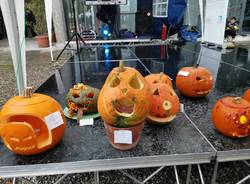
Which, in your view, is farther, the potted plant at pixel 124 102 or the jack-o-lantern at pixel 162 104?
the jack-o-lantern at pixel 162 104

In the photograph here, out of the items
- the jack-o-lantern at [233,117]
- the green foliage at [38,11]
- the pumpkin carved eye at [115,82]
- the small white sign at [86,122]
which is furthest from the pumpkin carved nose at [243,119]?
the green foliage at [38,11]

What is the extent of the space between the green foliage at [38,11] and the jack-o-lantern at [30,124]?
784 cm

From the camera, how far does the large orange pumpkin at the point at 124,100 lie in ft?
2.87

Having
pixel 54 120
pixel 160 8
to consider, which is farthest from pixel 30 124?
pixel 160 8

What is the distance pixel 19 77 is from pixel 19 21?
0.47 m

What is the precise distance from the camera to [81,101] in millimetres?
1305

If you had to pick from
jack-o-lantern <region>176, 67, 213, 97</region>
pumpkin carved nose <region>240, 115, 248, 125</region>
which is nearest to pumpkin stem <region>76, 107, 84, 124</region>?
jack-o-lantern <region>176, 67, 213, 97</region>

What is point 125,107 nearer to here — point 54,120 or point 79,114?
point 54,120

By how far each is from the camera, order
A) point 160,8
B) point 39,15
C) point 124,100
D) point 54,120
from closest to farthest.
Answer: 1. point 124,100
2. point 54,120
3. point 160,8
4. point 39,15

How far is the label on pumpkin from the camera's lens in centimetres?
96

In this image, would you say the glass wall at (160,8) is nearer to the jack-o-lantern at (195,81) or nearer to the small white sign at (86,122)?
the jack-o-lantern at (195,81)

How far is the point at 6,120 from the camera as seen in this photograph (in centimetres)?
95

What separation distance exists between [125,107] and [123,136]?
0.14 m

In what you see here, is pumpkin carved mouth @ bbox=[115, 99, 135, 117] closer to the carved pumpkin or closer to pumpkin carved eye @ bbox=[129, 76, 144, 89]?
pumpkin carved eye @ bbox=[129, 76, 144, 89]
